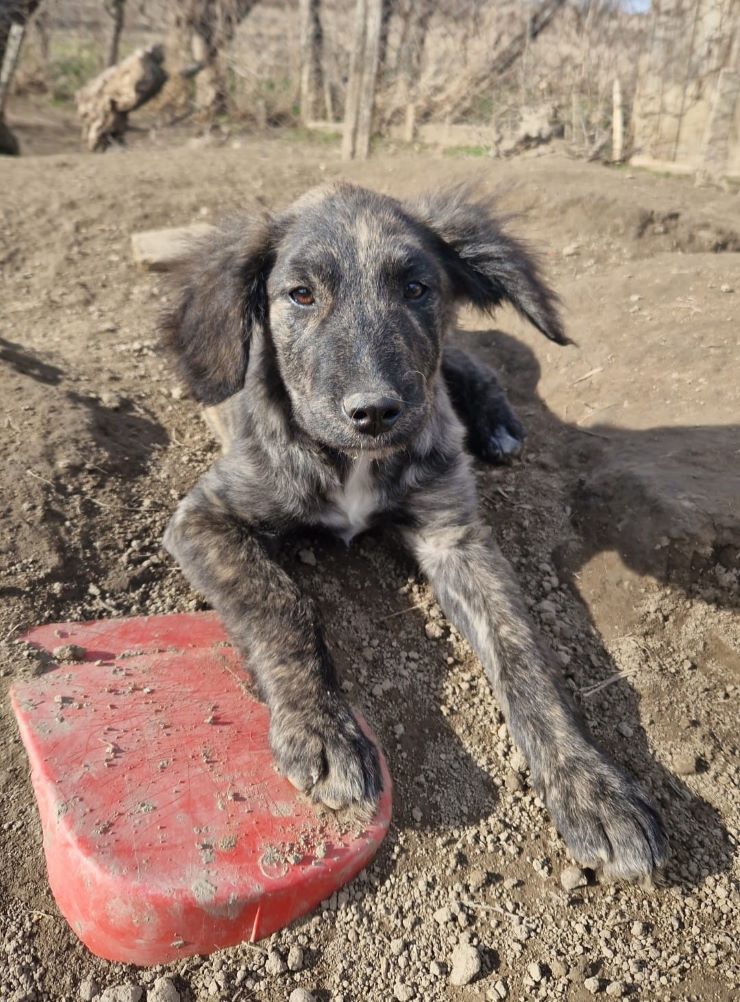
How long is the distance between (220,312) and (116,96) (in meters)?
10.5

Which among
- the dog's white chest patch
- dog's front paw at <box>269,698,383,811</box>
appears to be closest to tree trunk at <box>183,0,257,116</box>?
the dog's white chest patch

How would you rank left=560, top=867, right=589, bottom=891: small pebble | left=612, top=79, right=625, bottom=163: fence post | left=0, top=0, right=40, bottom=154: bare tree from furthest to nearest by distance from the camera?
left=0, top=0, right=40, bottom=154: bare tree, left=612, top=79, right=625, bottom=163: fence post, left=560, top=867, right=589, bottom=891: small pebble

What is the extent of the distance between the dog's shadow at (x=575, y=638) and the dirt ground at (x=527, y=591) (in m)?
0.01

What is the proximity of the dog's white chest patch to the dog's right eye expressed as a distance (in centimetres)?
68

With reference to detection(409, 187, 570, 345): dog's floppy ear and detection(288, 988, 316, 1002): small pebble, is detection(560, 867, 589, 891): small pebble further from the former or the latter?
detection(409, 187, 570, 345): dog's floppy ear

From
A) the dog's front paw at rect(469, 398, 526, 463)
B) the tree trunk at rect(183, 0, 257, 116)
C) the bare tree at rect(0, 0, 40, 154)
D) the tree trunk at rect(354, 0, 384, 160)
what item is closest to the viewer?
the dog's front paw at rect(469, 398, 526, 463)

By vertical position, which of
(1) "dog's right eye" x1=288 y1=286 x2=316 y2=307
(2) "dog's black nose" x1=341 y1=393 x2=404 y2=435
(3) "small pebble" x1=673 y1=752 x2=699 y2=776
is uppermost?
(1) "dog's right eye" x1=288 y1=286 x2=316 y2=307

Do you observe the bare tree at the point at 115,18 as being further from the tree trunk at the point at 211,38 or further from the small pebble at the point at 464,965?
the small pebble at the point at 464,965

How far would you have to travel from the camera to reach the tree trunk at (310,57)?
11.1 meters

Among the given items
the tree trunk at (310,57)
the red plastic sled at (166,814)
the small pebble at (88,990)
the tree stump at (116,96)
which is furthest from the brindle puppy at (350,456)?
the tree stump at (116,96)

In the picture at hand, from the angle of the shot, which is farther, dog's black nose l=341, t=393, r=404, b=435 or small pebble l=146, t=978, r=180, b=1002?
dog's black nose l=341, t=393, r=404, b=435

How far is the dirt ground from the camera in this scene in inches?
87.9

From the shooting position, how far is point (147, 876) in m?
2.13

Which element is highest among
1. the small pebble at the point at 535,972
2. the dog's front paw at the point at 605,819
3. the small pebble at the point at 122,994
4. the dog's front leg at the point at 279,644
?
the dog's front leg at the point at 279,644
